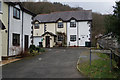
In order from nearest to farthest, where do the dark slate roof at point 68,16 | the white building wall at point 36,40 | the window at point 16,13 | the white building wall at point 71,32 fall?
the window at point 16,13, the white building wall at point 71,32, the dark slate roof at point 68,16, the white building wall at point 36,40

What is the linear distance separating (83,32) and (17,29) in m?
16.2

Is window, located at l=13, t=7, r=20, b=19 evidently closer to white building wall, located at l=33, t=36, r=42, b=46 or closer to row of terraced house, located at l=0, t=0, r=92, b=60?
row of terraced house, located at l=0, t=0, r=92, b=60

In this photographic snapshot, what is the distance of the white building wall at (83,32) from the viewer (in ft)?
82.0

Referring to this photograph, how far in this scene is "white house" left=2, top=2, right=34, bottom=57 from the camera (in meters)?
10.9

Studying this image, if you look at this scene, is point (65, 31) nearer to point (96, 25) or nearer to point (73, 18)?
point (73, 18)

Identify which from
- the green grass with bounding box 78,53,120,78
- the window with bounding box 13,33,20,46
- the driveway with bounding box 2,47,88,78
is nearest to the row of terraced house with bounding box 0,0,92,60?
the window with bounding box 13,33,20,46

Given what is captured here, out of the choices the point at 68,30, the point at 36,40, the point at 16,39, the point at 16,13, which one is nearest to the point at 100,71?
the point at 16,39

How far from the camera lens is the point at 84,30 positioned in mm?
25250

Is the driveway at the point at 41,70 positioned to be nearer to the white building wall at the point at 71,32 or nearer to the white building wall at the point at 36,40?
the white building wall at the point at 71,32

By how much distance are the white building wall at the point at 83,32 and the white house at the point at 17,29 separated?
1340cm

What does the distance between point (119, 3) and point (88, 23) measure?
20.6 m

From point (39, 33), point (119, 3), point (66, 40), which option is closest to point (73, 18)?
point (66, 40)

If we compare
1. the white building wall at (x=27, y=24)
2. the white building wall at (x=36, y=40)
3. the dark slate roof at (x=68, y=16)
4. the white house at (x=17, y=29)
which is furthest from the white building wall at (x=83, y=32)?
the white house at (x=17, y=29)

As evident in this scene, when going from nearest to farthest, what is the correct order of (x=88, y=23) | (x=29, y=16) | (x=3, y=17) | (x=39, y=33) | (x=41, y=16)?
1. (x=3, y=17)
2. (x=29, y=16)
3. (x=88, y=23)
4. (x=39, y=33)
5. (x=41, y=16)
